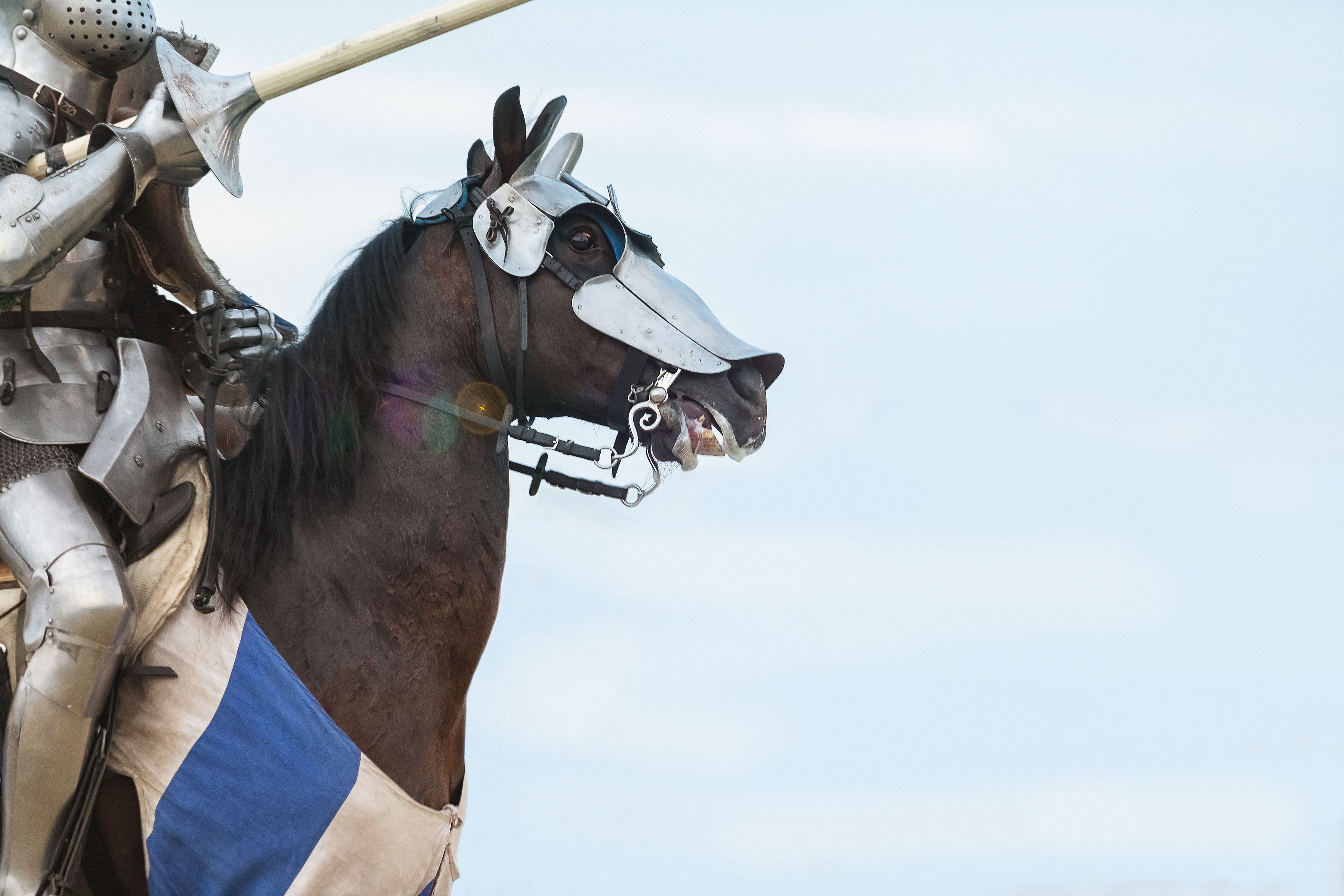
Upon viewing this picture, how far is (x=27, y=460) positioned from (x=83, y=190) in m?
0.97

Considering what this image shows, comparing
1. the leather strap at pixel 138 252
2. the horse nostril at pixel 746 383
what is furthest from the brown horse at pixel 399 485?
the leather strap at pixel 138 252

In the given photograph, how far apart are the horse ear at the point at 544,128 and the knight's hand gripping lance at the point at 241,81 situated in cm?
43

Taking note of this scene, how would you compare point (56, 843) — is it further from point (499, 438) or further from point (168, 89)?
point (168, 89)

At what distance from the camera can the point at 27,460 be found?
5609 mm

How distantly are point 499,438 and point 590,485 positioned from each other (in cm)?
40

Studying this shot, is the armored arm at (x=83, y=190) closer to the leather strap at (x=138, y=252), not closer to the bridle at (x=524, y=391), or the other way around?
the leather strap at (x=138, y=252)

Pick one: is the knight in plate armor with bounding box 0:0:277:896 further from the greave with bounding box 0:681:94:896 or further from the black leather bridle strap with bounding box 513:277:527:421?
the black leather bridle strap with bounding box 513:277:527:421

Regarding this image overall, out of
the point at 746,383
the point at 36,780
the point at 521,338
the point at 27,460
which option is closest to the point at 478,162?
the point at 521,338

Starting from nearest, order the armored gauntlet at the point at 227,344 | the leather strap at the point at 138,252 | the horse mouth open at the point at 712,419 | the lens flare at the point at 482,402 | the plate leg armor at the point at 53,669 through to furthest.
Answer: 1. the plate leg armor at the point at 53,669
2. the horse mouth open at the point at 712,419
3. the lens flare at the point at 482,402
4. the armored gauntlet at the point at 227,344
5. the leather strap at the point at 138,252

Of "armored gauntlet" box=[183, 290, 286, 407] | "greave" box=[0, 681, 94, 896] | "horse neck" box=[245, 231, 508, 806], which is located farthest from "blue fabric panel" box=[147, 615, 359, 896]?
"armored gauntlet" box=[183, 290, 286, 407]

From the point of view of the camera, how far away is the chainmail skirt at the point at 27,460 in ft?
18.3

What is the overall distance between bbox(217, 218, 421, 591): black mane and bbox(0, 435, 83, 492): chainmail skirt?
561 mm

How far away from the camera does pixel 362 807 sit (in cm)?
537

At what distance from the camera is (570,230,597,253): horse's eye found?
19.5ft
